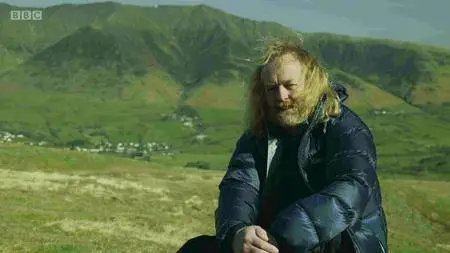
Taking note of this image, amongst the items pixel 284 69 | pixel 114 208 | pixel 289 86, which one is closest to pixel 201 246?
pixel 289 86

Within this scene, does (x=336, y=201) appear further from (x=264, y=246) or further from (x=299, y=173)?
(x=299, y=173)

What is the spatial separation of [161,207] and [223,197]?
148 feet

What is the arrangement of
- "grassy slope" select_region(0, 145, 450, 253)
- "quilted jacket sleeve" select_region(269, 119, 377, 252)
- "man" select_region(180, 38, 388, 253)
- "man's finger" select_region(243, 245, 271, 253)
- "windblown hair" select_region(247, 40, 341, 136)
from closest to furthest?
"quilted jacket sleeve" select_region(269, 119, 377, 252), "man" select_region(180, 38, 388, 253), "man's finger" select_region(243, 245, 271, 253), "windblown hair" select_region(247, 40, 341, 136), "grassy slope" select_region(0, 145, 450, 253)

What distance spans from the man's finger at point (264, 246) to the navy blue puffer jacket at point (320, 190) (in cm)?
11

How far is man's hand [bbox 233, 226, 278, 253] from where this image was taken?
6941 mm

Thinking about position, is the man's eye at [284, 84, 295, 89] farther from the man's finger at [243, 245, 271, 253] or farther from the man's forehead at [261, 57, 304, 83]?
the man's finger at [243, 245, 271, 253]

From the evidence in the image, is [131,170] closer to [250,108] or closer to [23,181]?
[23,181]

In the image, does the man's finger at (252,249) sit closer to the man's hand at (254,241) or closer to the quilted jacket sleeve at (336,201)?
the man's hand at (254,241)

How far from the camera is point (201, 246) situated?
795cm

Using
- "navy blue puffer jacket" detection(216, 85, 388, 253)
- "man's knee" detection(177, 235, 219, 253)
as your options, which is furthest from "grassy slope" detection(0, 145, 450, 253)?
"navy blue puffer jacket" detection(216, 85, 388, 253)

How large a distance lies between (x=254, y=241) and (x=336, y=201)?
102 cm

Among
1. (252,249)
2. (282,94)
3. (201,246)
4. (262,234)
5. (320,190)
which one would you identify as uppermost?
(282,94)

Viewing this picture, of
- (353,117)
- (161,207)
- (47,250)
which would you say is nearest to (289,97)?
(353,117)

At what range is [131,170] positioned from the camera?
3238 inches
